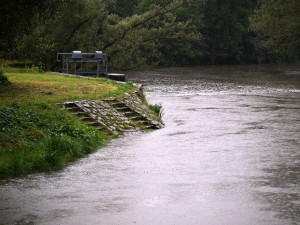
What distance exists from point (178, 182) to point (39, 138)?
438cm

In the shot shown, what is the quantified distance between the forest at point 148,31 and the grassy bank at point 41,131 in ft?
5.30

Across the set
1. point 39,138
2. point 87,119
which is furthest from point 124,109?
point 39,138

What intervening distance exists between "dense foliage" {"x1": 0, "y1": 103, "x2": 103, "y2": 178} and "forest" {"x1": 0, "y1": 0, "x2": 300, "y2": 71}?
267 cm

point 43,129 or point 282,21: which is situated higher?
point 282,21

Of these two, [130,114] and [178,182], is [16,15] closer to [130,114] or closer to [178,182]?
[130,114]

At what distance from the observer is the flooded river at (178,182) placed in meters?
7.80

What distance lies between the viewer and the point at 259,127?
18.1 meters

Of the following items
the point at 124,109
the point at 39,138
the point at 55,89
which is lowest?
the point at 39,138

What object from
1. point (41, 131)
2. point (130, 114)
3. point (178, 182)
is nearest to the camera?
point (178, 182)

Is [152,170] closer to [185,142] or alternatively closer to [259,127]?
[185,142]

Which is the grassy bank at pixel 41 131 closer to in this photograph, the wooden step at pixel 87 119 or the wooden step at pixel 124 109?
the wooden step at pixel 87 119

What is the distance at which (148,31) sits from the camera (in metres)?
40.3

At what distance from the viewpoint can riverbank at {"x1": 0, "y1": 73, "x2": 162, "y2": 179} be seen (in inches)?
438

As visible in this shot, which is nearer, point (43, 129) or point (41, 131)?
point (41, 131)
